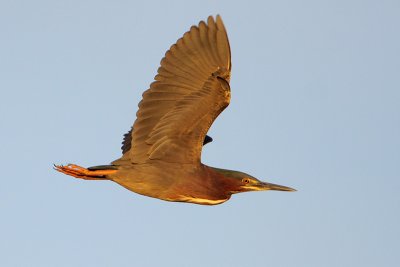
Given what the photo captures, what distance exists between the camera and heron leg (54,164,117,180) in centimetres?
1391

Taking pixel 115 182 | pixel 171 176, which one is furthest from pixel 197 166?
pixel 115 182

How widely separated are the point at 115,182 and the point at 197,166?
134 centimetres

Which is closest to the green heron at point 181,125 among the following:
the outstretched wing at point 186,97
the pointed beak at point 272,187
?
the outstretched wing at point 186,97

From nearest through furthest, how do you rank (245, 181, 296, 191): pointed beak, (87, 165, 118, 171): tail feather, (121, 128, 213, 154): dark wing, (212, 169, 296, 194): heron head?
1. (87, 165, 118, 171): tail feather
2. (212, 169, 296, 194): heron head
3. (245, 181, 296, 191): pointed beak
4. (121, 128, 213, 154): dark wing

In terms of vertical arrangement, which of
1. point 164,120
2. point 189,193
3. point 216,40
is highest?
point 216,40

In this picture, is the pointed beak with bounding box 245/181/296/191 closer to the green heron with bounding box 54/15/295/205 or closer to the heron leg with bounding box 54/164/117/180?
the green heron with bounding box 54/15/295/205

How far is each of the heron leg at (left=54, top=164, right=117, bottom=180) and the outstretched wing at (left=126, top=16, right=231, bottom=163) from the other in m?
0.69

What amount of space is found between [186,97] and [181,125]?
45 cm

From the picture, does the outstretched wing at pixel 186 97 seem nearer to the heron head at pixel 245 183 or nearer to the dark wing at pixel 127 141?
the heron head at pixel 245 183

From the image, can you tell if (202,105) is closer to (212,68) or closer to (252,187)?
(212,68)

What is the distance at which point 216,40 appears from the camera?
1302 cm

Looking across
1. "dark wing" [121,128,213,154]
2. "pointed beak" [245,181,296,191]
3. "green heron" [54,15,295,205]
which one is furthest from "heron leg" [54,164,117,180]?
"pointed beak" [245,181,296,191]

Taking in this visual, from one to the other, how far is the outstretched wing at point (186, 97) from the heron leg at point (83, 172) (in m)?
0.69

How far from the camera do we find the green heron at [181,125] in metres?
13.1
